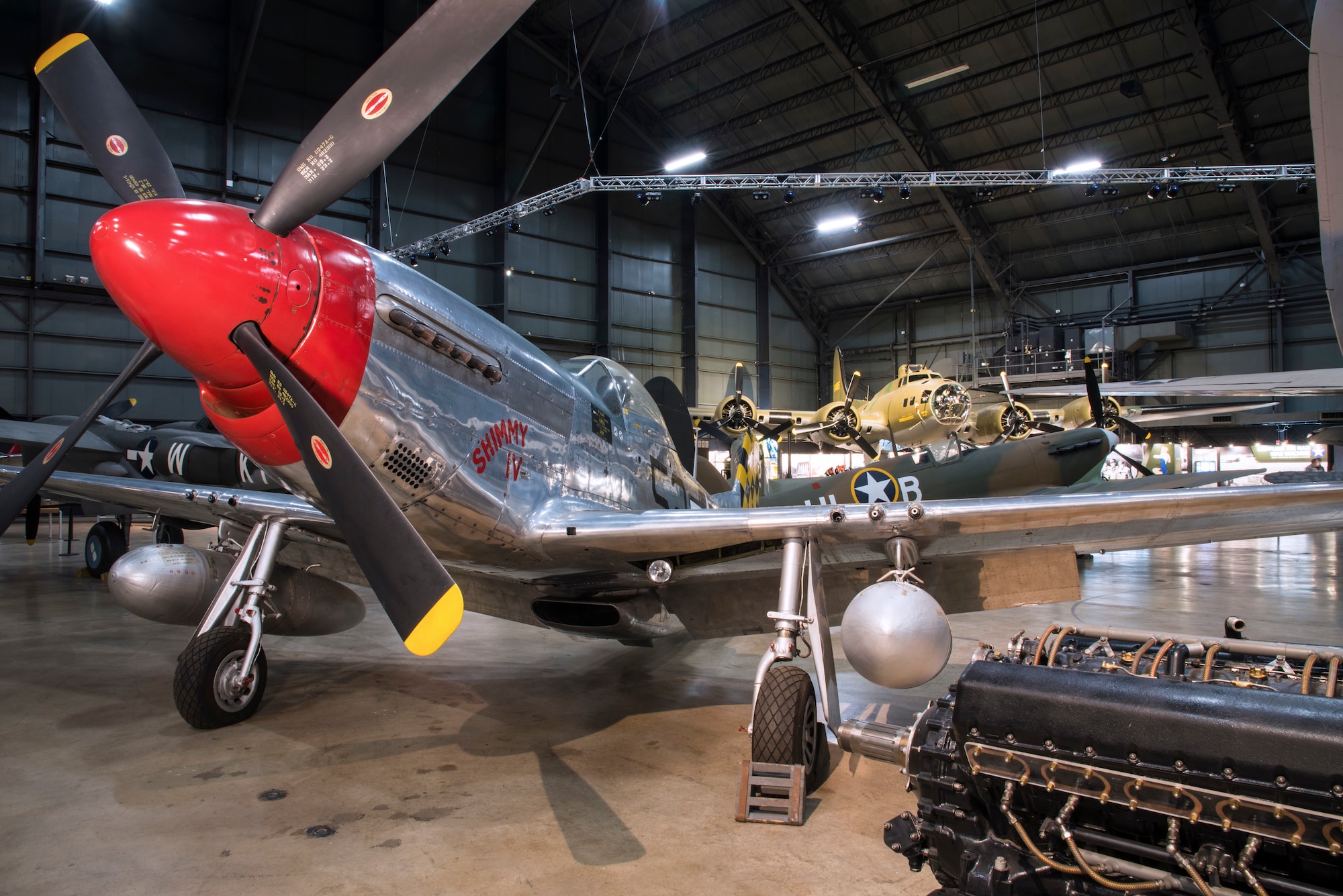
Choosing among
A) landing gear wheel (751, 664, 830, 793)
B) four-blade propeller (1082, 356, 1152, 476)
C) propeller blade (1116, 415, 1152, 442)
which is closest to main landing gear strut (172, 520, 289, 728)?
landing gear wheel (751, 664, 830, 793)

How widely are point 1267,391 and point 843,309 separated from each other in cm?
2601

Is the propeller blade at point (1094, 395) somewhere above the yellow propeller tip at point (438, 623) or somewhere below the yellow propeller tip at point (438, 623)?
above

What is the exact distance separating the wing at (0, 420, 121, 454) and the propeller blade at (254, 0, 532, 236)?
8394mm

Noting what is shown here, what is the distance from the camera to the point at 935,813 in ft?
6.21

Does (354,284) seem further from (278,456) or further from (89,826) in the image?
(89,826)

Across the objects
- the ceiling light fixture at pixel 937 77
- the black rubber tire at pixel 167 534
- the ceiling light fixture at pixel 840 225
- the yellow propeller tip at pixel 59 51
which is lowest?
the black rubber tire at pixel 167 534

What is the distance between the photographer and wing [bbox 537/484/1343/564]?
3148mm

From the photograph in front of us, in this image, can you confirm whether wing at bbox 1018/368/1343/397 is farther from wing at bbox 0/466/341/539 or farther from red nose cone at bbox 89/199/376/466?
wing at bbox 0/466/341/539

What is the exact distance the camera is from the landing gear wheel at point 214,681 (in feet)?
12.3

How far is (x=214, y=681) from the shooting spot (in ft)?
12.4

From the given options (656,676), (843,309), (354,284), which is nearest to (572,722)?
(656,676)

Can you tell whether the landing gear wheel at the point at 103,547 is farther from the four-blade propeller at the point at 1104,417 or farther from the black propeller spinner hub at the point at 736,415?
the four-blade propeller at the point at 1104,417

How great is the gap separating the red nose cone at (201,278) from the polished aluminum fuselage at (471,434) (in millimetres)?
402

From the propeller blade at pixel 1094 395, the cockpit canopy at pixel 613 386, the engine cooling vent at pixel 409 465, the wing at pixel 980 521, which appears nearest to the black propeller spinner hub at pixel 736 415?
the propeller blade at pixel 1094 395
